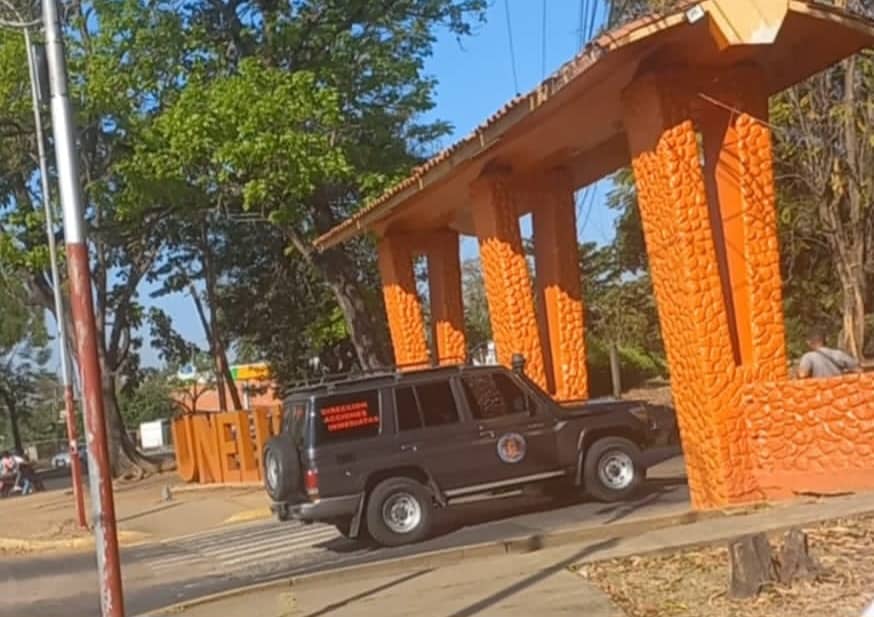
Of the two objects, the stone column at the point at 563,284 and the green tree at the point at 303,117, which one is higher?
the green tree at the point at 303,117

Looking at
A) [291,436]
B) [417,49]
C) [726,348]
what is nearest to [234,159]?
[417,49]

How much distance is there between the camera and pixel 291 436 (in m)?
16.1

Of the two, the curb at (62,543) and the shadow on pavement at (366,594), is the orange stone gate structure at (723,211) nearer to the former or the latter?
the shadow on pavement at (366,594)

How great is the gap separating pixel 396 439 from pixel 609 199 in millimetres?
22874

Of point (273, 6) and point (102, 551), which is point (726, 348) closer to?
point (102, 551)

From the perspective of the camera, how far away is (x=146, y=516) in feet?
88.3

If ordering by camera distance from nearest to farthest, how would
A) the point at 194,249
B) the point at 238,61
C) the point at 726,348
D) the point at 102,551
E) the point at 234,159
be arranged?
the point at 102,551
the point at 726,348
the point at 234,159
the point at 238,61
the point at 194,249

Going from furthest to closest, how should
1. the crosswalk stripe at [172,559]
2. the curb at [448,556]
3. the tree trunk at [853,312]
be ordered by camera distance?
the tree trunk at [853,312], the crosswalk stripe at [172,559], the curb at [448,556]

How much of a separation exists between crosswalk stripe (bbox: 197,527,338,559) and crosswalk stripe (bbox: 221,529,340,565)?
234 mm

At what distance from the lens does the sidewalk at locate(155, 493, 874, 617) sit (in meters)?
10.5

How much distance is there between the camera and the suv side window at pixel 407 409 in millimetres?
16234

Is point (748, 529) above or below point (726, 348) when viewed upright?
below

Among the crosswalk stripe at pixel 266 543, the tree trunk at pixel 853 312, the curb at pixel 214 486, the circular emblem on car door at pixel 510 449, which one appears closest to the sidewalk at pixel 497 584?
the circular emblem on car door at pixel 510 449

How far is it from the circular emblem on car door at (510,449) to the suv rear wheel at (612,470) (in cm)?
94
